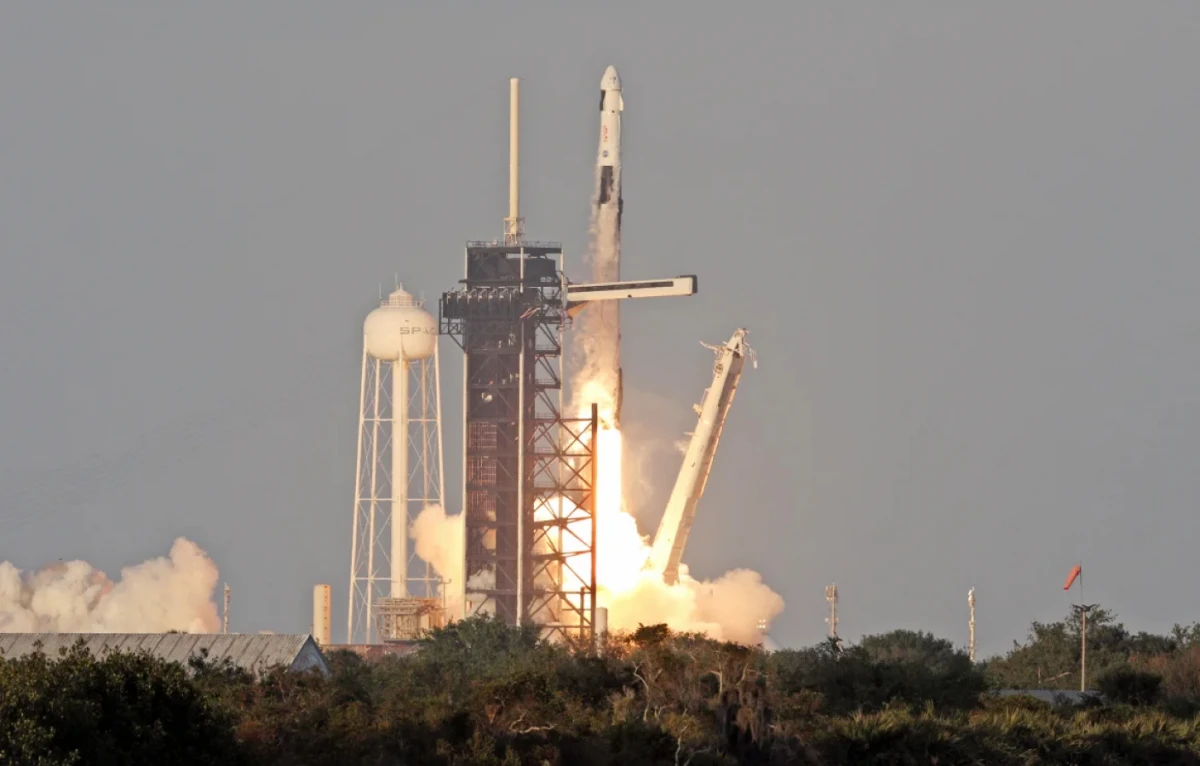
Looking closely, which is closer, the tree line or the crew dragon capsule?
the tree line

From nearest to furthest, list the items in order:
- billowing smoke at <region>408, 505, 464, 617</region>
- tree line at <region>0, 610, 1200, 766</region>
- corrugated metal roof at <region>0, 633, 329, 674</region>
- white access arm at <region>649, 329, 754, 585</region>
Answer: tree line at <region>0, 610, 1200, 766</region> < corrugated metal roof at <region>0, 633, 329, 674</region> < white access arm at <region>649, 329, 754, 585</region> < billowing smoke at <region>408, 505, 464, 617</region>

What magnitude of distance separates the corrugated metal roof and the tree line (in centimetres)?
177

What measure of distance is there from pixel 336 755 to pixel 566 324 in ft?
230

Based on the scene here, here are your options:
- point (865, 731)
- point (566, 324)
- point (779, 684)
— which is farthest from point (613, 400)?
point (865, 731)

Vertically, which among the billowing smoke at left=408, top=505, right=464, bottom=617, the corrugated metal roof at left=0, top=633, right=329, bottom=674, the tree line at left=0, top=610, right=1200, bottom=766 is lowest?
the tree line at left=0, top=610, right=1200, bottom=766

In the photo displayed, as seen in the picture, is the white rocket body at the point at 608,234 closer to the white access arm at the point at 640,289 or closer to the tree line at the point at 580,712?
the white access arm at the point at 640,289

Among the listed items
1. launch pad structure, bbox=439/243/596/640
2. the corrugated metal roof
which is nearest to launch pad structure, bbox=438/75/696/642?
launch pad structure, bbox=439/243/596/640

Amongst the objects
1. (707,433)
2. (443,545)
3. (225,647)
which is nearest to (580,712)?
(225,647)

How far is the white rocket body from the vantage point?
13438 centimetres

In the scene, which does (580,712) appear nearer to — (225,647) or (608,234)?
(225,647)

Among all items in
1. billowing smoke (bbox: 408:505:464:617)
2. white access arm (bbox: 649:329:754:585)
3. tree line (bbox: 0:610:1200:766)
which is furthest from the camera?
billowing smoke (bbox: 408:505:464:617)

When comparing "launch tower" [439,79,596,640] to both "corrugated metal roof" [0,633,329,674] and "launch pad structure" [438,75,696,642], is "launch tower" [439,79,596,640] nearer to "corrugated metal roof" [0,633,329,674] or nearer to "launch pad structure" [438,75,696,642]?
"launch pad structure" [438,75,696,642]

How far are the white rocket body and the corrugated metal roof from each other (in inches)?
1532

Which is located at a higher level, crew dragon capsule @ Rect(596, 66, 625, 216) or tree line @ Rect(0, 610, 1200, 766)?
crew dragon capsule @ Rect(596, 66, 625, 216)
